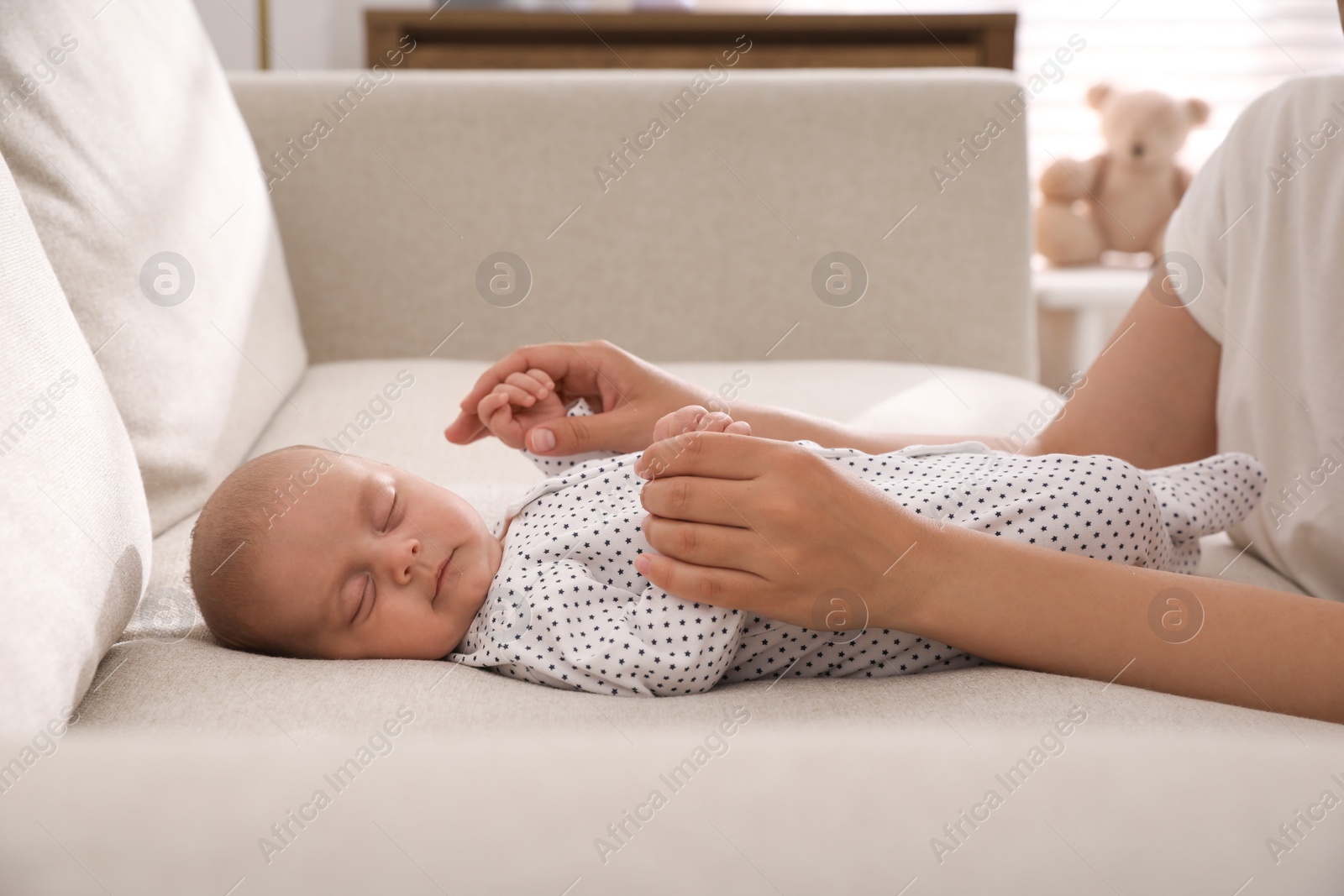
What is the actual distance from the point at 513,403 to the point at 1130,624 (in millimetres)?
571

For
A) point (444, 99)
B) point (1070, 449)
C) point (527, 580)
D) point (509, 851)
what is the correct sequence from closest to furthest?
point (509, 851) → point (527, 580) → point (1070, 449) → point (444, 99)

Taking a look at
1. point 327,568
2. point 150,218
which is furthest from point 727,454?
point 150,218

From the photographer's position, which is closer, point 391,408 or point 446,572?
point 446,572

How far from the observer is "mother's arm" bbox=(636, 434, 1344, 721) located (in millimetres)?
694

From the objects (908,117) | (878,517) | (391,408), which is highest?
(908,117)

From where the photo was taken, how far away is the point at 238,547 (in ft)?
2.73

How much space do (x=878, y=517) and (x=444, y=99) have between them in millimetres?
1352

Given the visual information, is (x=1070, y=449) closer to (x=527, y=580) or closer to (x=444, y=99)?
(x=527, y=580)

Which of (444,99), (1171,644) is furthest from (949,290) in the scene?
(1171,644)

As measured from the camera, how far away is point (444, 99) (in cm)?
177

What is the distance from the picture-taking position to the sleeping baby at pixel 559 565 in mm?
771

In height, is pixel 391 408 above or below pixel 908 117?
below

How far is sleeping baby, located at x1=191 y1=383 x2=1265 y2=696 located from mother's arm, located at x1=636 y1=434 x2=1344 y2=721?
0.07 m

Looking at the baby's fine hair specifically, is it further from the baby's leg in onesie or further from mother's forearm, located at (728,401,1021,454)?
the baby's leg in onesie
